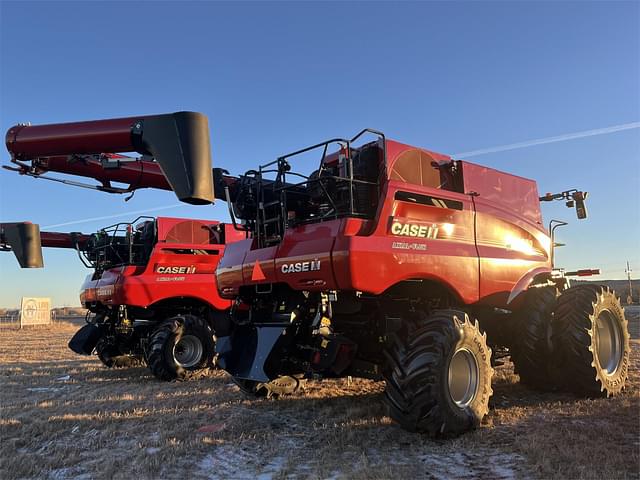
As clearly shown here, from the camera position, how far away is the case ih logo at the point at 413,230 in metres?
5.23

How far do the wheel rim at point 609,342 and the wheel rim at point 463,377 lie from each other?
9.19 feet

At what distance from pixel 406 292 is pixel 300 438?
1.95 meters

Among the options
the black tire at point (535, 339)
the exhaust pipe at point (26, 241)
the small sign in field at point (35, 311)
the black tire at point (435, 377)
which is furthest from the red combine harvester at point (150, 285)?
the small sign in field at point (35, 311)

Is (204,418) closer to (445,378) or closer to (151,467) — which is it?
(151,467)

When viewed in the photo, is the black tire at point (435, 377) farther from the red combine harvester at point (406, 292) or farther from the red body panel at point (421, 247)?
the red body panel at point (421, 247)

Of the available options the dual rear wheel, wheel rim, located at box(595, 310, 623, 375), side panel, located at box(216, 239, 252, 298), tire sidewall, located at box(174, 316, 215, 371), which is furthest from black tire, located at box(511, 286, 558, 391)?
tire sidewall, located at box(174, 316, 215, 371)

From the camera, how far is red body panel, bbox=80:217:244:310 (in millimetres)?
9930

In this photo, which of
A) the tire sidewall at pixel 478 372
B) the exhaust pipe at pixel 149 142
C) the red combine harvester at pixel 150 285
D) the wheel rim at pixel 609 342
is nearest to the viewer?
the exhaust pipe at pixel 149 142

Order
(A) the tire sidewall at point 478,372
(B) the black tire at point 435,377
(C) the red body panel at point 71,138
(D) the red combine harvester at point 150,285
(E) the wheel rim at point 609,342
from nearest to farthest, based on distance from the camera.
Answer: (B) the black tire at point 435,377, (A) the tire sidewall at point 478,372, (C) the red body panel at point 71,138, (E) the wheel rim at point 609,342, (D) the red combine harvester at point 150,285

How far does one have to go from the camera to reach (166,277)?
10.2m

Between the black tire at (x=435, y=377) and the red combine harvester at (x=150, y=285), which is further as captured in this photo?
the red combine harvester at (x=150, y=285)

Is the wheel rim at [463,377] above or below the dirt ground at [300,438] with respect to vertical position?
above

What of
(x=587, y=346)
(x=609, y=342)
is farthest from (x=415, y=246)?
(x=609, y=342)

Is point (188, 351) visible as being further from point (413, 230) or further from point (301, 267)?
point (413, 230)
